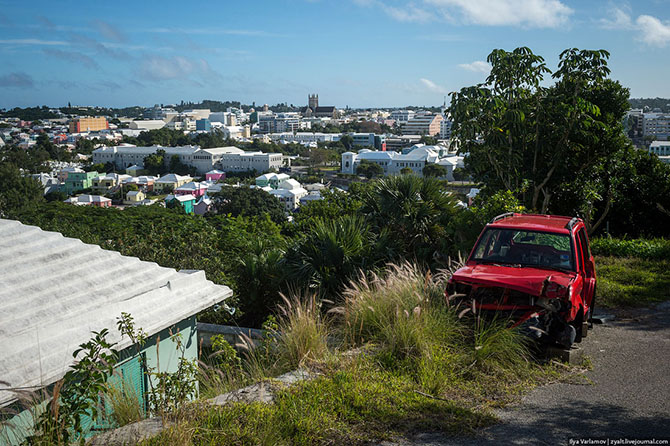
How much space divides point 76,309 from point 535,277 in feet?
13.9

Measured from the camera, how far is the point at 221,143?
150 meters

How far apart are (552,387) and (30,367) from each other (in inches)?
158

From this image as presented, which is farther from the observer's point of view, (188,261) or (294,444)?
(188,261)

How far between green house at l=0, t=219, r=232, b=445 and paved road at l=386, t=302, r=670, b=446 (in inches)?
98.9

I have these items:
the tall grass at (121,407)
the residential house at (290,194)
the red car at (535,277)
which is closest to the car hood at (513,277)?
the red car at (535,277)

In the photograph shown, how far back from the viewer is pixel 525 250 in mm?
6676

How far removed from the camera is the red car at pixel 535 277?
5469 mm

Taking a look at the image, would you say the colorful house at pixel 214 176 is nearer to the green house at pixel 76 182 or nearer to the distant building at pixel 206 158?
the distant building at pixel 206 158

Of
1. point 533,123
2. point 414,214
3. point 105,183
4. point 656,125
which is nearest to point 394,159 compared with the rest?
point 105,183

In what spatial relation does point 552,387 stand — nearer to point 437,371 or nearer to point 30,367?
point 437,371

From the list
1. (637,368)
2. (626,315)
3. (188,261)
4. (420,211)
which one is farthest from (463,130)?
(637,368)

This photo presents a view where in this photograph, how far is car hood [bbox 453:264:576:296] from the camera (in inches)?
216

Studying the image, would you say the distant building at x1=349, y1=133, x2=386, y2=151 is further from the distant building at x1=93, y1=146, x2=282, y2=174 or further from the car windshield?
the car windshield

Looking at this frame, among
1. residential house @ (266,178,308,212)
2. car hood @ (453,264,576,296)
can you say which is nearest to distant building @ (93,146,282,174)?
residential house @ (266,178,308,212)
